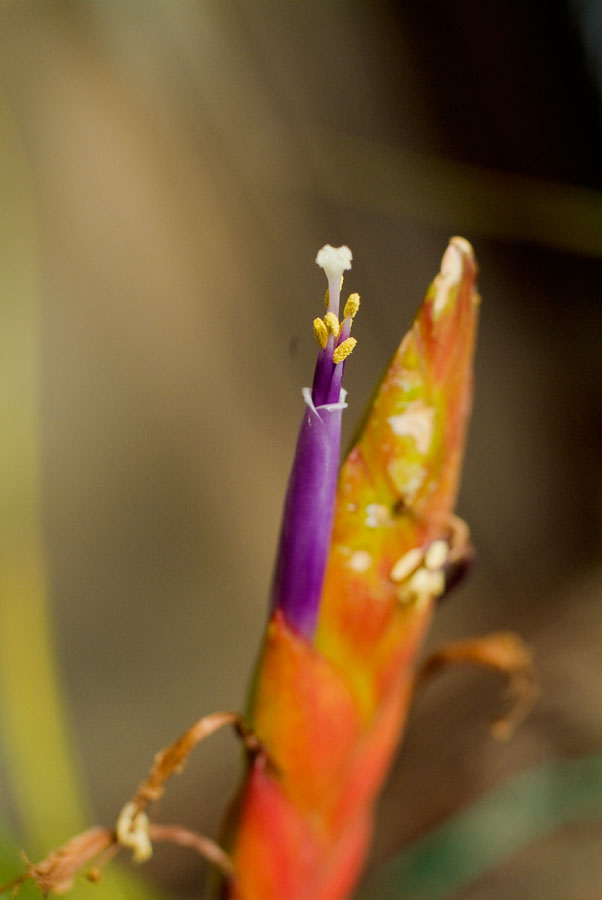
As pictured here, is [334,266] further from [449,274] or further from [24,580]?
[24,580]

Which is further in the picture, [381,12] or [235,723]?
[381,12]

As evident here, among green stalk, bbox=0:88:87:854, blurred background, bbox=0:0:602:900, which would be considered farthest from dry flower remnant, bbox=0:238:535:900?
blurred background, bbox=0:0:602:900

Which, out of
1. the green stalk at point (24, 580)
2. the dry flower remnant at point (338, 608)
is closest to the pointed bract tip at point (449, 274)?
the dry flower remnant at point (338, 608)

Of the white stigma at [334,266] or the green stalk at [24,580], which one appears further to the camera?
the green stalk at [24,580]

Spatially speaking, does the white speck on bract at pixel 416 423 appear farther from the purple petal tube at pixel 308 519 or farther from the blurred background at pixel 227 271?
the blurred background at pixel 227 271

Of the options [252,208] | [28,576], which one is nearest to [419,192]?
[252,208]

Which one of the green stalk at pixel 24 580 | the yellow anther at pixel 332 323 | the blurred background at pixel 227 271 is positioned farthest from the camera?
the blurred background at pixel 227 271

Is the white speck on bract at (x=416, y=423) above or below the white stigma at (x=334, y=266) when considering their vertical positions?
below

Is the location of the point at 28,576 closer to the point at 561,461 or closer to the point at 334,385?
the point at 334,385

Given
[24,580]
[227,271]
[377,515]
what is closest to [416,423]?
[377,515]
